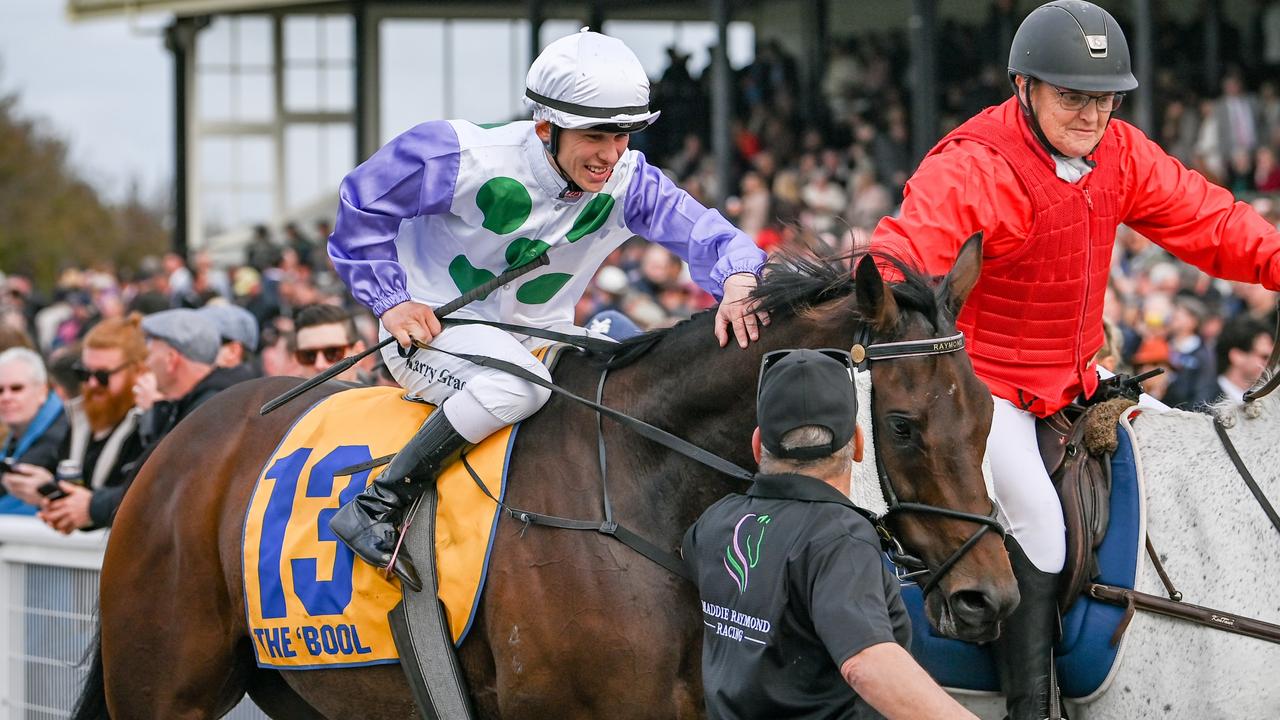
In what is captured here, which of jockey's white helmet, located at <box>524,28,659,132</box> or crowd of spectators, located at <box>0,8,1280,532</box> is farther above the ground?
jockey's white helmet, located at <box>524,28,659,132</box>

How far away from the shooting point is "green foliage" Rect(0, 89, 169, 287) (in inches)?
1507

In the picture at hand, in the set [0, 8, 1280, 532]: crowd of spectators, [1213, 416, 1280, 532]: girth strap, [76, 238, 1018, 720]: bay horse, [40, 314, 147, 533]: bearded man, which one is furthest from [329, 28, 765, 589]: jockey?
[40, 314, 147, 533]: bearded man

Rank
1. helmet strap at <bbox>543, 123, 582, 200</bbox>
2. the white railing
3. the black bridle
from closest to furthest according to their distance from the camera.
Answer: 1. the black bridle
2. helmet strap at <bbox>543, 123, 582, 200</bbox>
3. the white railing

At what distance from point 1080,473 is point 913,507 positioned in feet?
2.71

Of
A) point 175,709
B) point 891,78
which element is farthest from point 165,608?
point 891,78

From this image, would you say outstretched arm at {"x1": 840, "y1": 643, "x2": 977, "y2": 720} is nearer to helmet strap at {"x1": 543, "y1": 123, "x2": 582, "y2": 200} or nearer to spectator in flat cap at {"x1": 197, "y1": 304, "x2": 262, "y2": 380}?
helmet strap at {"x1": 543, "y1": 123, "x2": 582, "y2": 200}

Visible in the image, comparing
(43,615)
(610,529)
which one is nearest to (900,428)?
(610,529)

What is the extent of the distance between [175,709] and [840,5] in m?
18.9

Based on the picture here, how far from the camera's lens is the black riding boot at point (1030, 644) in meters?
3.51

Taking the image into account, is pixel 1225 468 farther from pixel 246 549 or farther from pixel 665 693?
pixel 246 549

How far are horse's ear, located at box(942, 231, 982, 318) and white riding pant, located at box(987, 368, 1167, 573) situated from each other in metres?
0.33

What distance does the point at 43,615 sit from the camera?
5637mm

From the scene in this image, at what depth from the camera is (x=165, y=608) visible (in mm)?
4148

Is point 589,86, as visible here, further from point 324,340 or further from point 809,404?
point 324,340
